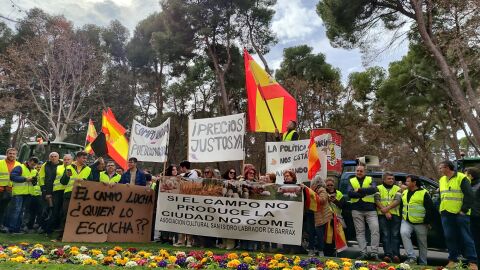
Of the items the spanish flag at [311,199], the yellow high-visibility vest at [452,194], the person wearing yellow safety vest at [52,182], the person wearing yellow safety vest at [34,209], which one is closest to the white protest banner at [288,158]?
the spanish flag at [311,199]

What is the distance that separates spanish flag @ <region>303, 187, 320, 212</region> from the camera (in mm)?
7402

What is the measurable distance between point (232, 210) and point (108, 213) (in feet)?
8.09

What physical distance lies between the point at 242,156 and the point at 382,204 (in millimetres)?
2741

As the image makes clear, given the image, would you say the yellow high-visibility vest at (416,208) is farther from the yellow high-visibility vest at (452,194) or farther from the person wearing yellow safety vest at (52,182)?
the person wearing yellow safety vest at (52,182)

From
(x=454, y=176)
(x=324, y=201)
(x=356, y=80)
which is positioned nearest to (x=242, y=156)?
(x=324, y=201)

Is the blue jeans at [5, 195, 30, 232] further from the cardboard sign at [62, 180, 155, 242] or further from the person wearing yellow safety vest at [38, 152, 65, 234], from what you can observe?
the cardboard sign at [62, 180, 155, 242]

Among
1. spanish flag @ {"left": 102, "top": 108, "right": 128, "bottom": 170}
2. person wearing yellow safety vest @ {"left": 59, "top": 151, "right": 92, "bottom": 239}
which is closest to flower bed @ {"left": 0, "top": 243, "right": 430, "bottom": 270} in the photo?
person wearing yellow safety vest @ {"left": 59, "top": 151, "right": 92, "bottom": 239}

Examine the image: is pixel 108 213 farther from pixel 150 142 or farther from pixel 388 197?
pixel 388 197

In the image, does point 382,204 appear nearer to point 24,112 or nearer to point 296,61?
point 296,61

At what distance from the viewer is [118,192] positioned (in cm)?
836

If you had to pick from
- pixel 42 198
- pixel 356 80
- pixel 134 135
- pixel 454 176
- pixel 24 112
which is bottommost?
pixel 42 198

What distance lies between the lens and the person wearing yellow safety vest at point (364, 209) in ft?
24.8

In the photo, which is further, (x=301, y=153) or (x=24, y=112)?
(x=24, y=112)

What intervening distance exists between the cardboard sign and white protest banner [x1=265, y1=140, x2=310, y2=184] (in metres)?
2.61
